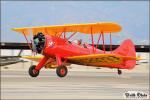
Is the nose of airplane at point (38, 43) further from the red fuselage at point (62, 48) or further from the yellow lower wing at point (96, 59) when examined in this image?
the yellow lower wing at point (96, 59)

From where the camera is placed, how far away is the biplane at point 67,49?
67.2 feet

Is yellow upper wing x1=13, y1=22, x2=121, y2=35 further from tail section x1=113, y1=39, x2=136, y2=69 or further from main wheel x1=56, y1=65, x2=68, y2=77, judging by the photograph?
main wheel x1=56, y1=65, x2=68, y2=77

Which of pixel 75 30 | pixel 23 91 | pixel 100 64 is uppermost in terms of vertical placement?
pixel 75 30

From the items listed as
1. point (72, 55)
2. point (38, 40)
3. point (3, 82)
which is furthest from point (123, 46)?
point (3, 82)

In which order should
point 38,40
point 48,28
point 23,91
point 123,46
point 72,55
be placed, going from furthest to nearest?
point 23,91
point 123,46
point 48,28
point 72,55
point 38,40

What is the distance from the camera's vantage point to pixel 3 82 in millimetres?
48500

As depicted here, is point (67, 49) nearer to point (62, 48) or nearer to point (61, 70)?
point (62, 48)

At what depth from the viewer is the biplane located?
20.5 m

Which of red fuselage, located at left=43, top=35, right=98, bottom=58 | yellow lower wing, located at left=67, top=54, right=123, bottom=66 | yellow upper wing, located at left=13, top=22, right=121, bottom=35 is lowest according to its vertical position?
yellow lower wing, located at left=67, top=54, right=123, bottom=66

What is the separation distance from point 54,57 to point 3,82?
27.5 m

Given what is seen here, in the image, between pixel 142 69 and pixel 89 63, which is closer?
pixel 89 63

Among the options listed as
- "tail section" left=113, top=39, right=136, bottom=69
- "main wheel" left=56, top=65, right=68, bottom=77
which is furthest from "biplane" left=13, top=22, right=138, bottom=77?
"tail section" left=113, top=39, right=136, bottom=69

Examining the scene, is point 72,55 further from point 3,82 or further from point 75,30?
point 3,82

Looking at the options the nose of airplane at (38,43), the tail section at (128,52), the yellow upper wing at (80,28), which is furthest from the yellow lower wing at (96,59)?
the tail section at (128,52)
